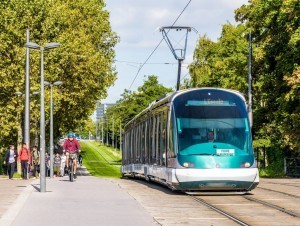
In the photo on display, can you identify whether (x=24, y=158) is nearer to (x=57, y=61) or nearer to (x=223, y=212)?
(x=57, y=61)

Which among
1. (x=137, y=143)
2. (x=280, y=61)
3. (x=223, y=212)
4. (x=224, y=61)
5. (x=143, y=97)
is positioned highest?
(x=143, y=97)

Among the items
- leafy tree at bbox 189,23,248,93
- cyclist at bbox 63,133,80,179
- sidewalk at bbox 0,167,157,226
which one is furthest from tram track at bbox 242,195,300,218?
leafy tree at bbox 189,23,248,93

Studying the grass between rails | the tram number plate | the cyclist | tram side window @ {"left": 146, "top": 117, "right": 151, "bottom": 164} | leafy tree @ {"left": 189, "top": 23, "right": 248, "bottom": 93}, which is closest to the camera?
the tram number plate

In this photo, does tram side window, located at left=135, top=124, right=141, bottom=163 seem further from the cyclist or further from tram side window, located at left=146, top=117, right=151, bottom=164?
the cyclist

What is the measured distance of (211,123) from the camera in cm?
2045

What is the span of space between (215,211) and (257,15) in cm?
2869

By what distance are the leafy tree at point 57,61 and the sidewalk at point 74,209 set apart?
26069 millimetres

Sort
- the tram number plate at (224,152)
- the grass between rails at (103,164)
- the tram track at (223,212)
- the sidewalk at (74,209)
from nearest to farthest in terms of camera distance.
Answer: the sidewalk at (74,209), the tram track at (223,212), the tram number plate at (224,152), the grass between rails at (103,164)

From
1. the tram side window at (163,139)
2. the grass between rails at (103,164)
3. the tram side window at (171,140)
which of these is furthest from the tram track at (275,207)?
the grass between rails at (103,164)

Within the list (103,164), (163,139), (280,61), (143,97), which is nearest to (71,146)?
(163,139)

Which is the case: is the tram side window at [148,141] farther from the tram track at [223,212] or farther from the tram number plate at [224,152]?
the tram track at [223,212]

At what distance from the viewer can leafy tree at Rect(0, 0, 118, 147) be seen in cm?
4625

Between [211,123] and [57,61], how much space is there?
28.4 meters

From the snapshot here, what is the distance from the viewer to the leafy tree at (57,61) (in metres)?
46.2
